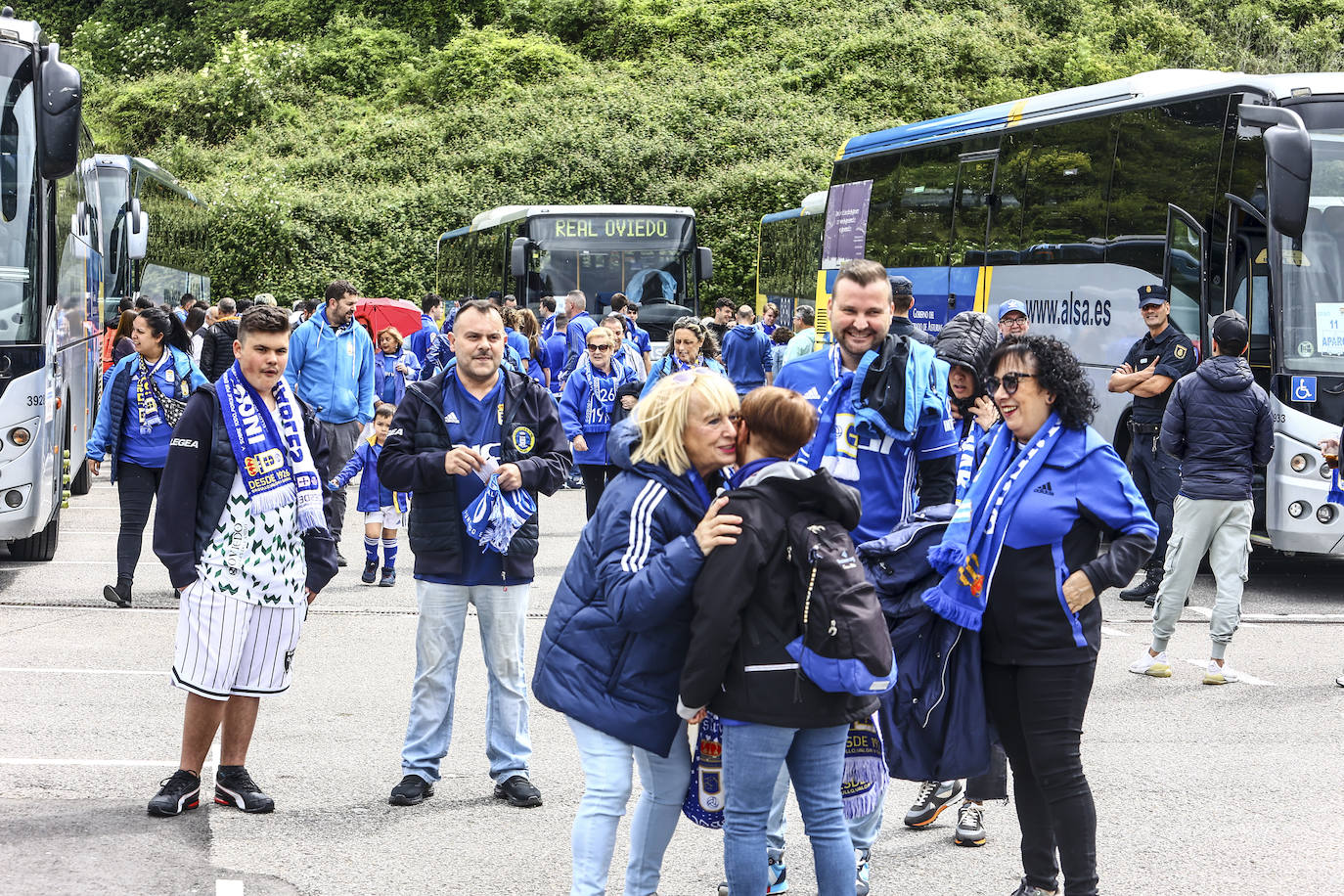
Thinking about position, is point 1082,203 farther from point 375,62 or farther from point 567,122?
point 375,62

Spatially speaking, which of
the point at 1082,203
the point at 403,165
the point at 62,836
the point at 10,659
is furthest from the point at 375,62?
the point at 62,836

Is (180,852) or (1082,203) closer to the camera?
(180,852)

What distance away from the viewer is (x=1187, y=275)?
12.1 meters

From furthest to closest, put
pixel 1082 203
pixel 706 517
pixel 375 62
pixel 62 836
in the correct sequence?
pixel 375 62 < pixel 1082 203 < pixel 62 836 < pixel 706 517

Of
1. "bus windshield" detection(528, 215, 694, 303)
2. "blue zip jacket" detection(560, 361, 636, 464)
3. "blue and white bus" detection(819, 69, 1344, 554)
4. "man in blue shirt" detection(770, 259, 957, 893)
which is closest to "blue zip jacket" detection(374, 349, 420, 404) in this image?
"blue zip jacket" detection(560, 361, 636, 464)

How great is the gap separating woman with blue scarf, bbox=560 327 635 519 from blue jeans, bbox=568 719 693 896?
7.26m

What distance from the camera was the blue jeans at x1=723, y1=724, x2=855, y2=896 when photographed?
12.9 ft

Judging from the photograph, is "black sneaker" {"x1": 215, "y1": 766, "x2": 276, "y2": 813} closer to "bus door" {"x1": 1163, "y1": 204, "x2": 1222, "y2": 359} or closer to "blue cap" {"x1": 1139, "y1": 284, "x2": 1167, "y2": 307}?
"blue cap" {"x1": 1139, "y1": 284, "x2": 1167, "y2": 307}

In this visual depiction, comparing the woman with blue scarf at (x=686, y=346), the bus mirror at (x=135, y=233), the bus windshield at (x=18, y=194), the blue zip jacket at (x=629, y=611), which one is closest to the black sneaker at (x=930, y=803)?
the blue zip jacket at (x=629, y=611)

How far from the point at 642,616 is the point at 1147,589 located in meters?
8.17

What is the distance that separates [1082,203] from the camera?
13.9 metres

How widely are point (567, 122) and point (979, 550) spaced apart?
35790mm

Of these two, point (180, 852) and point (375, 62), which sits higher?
point (375, 62)

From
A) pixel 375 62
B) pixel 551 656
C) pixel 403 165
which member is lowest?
pixel 551 656
